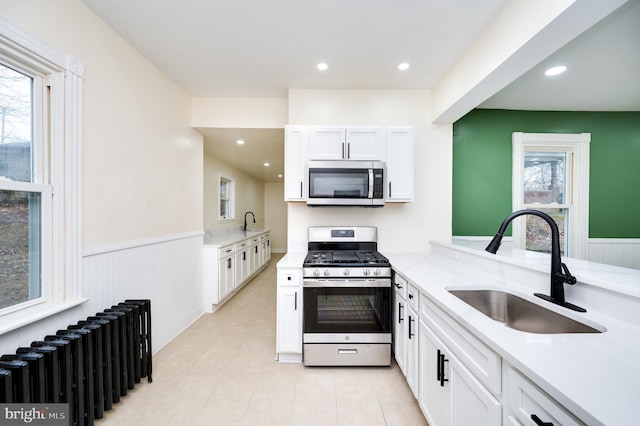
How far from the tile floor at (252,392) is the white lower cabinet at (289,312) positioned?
168mm

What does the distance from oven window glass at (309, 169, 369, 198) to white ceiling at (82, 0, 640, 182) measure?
3.23 ft

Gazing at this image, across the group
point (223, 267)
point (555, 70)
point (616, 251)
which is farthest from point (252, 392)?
point (616, 251)

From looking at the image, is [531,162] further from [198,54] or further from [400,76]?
[198,54]

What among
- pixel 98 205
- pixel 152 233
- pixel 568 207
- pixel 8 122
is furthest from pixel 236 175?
pixel 568 207

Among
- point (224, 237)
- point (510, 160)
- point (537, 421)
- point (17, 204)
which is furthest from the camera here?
point (224, 237)

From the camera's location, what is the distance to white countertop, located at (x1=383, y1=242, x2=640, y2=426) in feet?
2.10

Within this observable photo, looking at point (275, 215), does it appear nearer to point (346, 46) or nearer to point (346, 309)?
point (346, 309)

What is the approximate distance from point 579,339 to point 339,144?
2.16m

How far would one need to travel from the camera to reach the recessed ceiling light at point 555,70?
7.21 ft

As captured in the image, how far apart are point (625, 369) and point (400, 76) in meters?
2.58

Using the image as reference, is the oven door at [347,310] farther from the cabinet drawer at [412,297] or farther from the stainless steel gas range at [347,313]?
the cabinet drawer at [412,297]

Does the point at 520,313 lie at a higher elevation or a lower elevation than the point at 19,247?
lower

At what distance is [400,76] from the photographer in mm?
2551

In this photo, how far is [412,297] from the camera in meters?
1.79
